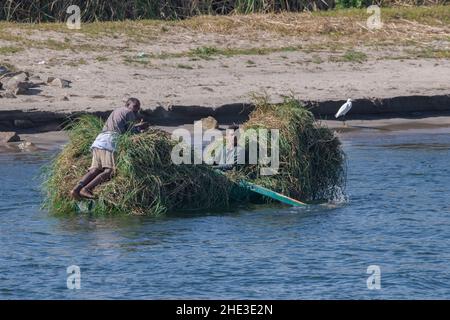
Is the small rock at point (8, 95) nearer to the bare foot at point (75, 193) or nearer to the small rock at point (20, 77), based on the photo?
the small rock at point (20, 77)

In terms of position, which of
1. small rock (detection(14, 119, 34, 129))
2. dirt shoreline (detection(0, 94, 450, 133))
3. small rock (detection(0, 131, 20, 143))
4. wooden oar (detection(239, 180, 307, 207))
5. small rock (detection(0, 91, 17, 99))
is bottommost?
A: wooden oar (detection(239, 180, 307, 207))

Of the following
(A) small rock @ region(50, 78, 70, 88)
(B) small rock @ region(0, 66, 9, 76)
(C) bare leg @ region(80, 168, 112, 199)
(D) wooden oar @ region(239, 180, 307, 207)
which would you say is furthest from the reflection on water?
(C) bare leg @ region(80, 168, 112, 199)

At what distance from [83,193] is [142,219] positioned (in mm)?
735

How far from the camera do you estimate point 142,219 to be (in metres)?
15.2

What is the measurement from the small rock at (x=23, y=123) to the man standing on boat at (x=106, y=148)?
533 centimetres

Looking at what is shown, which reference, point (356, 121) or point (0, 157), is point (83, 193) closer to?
point (0, 157)

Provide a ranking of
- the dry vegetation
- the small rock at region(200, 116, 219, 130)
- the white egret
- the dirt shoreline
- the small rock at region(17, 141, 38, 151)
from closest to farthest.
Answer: the small rock at region(17, 141, 38, 151), the dirt shoreline, the small rock at region(200, 116, 219, 130), the white egret, the dry vegetation

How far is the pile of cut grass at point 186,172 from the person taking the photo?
15039 mm

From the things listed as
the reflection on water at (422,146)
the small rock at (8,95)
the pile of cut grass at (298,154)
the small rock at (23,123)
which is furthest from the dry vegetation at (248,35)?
the pile of cut grass at (298,154)

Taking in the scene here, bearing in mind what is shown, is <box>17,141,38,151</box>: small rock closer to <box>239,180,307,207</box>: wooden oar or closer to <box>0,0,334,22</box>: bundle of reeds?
<box>239,180,307,207</box>: wooden oar

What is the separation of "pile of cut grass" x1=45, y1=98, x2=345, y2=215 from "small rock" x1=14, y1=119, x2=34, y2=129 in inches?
178

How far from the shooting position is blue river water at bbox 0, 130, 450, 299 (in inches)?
507

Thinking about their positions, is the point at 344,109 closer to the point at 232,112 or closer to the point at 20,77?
the point at 232,112
